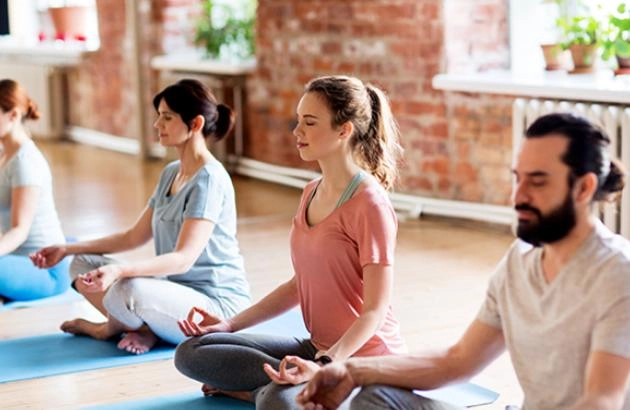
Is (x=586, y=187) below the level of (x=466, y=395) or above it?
above

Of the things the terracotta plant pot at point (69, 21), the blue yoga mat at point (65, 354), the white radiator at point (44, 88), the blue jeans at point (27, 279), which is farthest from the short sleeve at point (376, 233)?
the white radiator at point (44, 88)

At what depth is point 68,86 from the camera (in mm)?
10117

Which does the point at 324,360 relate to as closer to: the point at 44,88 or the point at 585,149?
the point at 585,149

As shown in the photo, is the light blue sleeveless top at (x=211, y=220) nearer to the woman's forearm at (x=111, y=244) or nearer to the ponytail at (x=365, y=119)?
the woman's forearm at (x=111, y=244)

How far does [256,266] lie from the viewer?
17.3 feet

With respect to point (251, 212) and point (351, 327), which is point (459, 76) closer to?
point (251, 212)

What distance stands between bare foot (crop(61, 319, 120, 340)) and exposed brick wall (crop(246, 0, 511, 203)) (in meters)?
2.55

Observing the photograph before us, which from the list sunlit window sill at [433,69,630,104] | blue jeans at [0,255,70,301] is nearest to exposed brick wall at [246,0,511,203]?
sunlit window sill at [433,69,630,104]

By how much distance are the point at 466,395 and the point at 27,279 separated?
6.42 ft

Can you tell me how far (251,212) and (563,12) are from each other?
2.01m

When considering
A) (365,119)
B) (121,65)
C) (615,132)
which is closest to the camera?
(365,119)

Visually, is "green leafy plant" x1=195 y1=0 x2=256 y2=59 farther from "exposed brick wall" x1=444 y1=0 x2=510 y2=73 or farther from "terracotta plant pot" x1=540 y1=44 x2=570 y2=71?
"terracotta plant pot" x1=540 y1=44 x2=570 y2=71

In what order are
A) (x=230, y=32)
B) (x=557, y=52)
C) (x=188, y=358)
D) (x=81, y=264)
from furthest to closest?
(x=230, y=32)
(x=557, y=52)
(x=81, y=264)
(x=188, y=358)

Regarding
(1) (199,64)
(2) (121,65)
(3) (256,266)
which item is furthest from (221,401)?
(2) (121,65)
